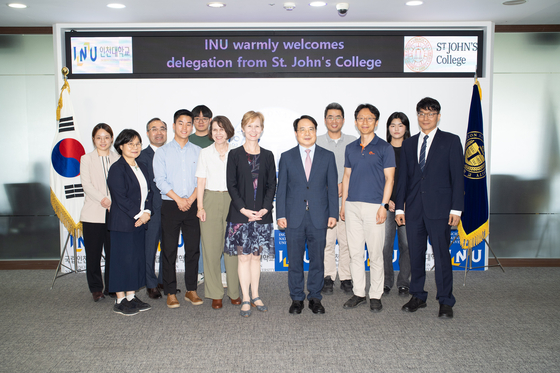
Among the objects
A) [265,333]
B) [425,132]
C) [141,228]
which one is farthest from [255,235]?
[425,132]

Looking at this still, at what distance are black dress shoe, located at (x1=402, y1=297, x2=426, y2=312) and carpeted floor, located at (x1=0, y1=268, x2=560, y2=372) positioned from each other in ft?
0.18

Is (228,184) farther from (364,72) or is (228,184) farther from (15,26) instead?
(15,26)

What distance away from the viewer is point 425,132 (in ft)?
11.9

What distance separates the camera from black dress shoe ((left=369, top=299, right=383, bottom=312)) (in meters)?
3.60

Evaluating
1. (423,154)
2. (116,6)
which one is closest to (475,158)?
(423,154)

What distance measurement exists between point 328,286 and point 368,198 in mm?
1175

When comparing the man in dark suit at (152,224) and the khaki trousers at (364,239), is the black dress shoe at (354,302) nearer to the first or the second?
the khaki trousers at (364,239)

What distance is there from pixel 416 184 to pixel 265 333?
6.09ft

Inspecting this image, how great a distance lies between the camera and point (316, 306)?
357cm

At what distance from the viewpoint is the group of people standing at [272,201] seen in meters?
3.49

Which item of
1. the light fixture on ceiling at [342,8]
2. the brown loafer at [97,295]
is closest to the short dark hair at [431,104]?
the light fixture on ceiling at [342,8]

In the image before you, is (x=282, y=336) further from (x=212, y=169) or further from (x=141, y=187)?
(x=141, y=187)

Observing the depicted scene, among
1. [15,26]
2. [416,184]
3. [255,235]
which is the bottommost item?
[255,235]

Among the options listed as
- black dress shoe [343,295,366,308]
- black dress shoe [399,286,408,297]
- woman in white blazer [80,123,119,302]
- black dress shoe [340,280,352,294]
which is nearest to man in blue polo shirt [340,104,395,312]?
black dress shoe [343,295,366,308]
